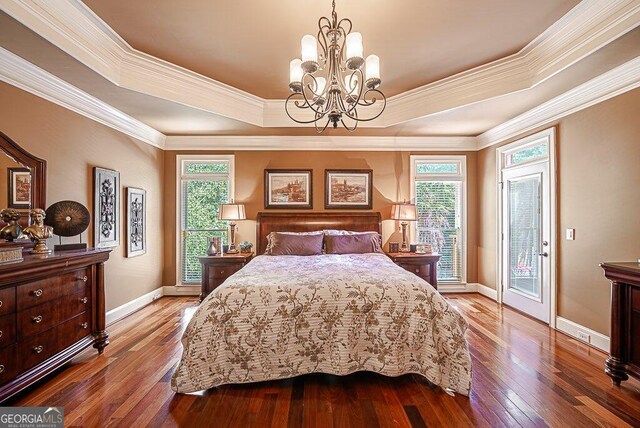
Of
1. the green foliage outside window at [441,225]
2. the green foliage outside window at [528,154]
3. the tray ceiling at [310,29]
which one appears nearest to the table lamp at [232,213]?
the tray ceiling at [310,29]

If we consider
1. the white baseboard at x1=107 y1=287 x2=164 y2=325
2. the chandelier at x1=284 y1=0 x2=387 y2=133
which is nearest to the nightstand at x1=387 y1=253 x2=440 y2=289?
the chandelier at x1=284 y1=0 x2=387 y2=133

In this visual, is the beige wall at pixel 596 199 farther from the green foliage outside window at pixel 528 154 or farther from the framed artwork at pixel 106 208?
the framed artwork at pixel 106 208

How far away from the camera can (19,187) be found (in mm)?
2664

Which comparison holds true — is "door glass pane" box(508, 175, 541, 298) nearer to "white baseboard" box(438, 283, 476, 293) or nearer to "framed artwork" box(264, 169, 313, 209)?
"white baseboard" box(438, 283, 476, 293)

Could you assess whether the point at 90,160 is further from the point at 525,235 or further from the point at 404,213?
the point at 525,235

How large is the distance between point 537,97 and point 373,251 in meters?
2.69

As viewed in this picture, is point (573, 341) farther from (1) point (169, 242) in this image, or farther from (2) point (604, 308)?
(1) point (169, 242)

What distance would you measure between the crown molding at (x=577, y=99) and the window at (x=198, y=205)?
173 inches

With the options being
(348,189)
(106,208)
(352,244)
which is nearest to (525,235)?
(352,244)

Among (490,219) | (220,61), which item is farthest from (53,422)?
(490,219)

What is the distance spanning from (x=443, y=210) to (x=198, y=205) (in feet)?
13.8

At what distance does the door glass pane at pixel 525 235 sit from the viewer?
156 inches

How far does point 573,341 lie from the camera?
3238mm

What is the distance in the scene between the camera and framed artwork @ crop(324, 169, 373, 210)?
16.6 ft
